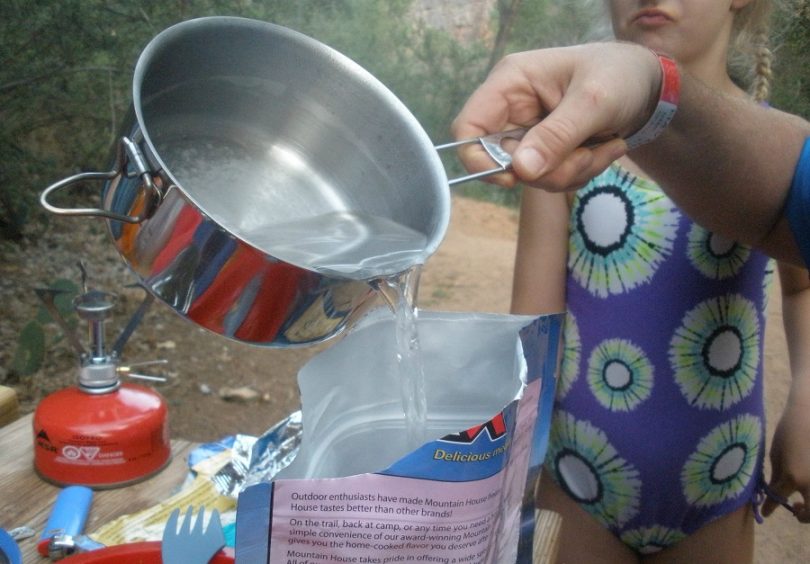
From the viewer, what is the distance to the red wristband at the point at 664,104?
61 centimetres

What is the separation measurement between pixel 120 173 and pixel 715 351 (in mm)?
637

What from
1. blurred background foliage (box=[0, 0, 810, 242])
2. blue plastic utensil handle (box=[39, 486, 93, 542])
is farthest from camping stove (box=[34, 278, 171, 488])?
blurred background foliage (box=[0, 0, 810, 242])

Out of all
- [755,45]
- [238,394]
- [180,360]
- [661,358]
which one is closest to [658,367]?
[661,358]

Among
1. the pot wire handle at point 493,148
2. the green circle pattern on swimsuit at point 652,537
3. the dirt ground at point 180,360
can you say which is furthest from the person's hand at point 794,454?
the dirt ground at point 180,360

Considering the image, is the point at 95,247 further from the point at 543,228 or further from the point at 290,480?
the point at 290,480

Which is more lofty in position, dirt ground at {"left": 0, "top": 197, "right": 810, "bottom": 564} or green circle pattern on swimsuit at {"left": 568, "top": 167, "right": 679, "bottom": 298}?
green circle pattern on swimsuit at {"left": 568, "top": 167, "right": 679, "bottom": 298}

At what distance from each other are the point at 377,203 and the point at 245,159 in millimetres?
105

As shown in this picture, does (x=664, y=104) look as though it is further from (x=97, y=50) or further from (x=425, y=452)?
(x=97, y=50)

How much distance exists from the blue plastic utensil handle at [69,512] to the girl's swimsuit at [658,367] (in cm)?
50

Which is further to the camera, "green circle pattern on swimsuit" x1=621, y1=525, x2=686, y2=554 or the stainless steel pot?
"green circle pattern on swimsuit" x1=621, y1=525, x2=686, y2=554

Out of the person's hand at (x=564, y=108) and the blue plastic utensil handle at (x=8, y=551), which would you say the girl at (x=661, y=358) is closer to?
the person's hand at (x=564, y=108)

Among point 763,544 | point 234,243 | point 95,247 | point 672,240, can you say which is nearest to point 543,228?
point 672,240

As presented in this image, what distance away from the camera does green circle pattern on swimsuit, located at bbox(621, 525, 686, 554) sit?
0.86m

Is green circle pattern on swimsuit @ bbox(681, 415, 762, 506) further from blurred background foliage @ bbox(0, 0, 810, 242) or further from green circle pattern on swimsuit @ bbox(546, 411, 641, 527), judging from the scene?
blurred background foliage @ bbox(0, 0, 810, 242)
